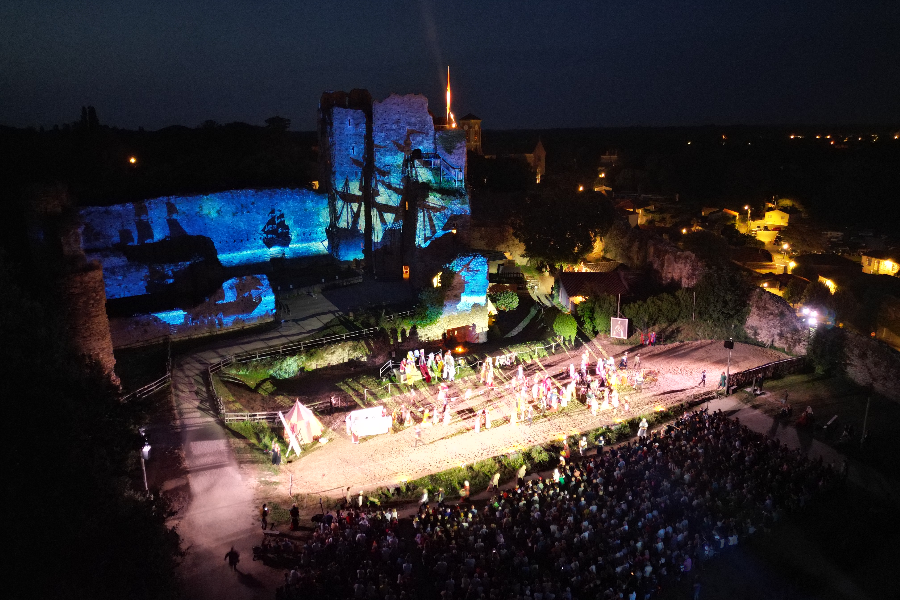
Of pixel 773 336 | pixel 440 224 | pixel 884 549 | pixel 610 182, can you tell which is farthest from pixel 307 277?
pixel 610 182

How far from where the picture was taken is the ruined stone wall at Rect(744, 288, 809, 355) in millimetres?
19812

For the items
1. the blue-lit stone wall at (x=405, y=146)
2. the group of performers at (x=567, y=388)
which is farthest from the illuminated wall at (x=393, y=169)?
the group of performers at (x=567, y=388)

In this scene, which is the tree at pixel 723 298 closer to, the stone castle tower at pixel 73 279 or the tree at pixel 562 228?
the tree at pixel 562 228

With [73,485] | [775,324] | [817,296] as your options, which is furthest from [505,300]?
[73,485]

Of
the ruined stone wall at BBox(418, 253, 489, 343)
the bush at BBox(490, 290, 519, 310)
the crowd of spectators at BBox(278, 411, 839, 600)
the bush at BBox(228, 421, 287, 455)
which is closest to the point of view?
the crowd of spectators at BBox(278, 411, 839, 600)

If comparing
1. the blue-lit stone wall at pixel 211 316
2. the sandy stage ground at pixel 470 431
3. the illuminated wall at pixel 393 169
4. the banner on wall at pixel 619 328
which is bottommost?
the sandy stage ground at pixel 470 431

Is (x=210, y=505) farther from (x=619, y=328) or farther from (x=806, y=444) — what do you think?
(x=619, y=328)

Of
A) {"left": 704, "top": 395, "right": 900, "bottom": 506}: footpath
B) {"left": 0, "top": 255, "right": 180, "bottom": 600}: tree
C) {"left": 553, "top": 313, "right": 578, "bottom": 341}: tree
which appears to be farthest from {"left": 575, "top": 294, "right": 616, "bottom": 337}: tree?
{"left": 0, "top": 255, "right": 180, "bottom": 600}: tree

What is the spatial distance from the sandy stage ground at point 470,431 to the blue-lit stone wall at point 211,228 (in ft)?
34.9

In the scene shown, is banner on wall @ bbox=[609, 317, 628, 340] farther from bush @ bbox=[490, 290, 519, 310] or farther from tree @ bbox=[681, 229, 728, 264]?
tree @ bbox=[681, 229, 728, 264]

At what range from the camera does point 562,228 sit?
3039 centimetres

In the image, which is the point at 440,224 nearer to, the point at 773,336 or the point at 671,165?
the point at 773,336

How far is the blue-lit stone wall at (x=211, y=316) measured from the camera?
1833cm

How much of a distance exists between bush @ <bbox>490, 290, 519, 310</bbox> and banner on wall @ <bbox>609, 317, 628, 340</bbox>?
13.3 ft
